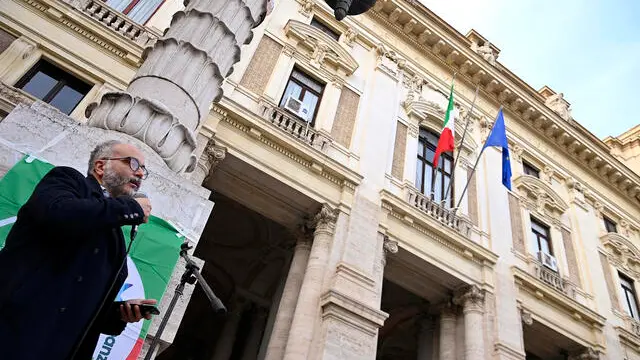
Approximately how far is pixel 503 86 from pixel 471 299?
348 inches

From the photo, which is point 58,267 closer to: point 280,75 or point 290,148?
point 290,148

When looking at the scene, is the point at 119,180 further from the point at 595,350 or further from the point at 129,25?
the point at 595,350

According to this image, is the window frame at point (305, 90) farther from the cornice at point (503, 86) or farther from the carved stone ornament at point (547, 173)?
the carved stone ornament at point (547, 173)

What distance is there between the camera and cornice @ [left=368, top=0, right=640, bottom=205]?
589 inches

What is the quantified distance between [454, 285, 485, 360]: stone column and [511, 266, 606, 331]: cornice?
1.76 metres

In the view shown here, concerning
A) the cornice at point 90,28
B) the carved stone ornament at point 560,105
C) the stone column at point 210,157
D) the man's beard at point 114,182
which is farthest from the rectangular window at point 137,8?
the carved stone ornament at point 560,105

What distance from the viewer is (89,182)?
2.19 m

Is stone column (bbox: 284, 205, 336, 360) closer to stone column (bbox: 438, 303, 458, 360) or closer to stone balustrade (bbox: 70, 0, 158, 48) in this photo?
stone column (bbox: 438, 303, 458, 360)

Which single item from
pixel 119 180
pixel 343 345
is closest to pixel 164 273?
pixel 119 180

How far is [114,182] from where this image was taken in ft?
7.68

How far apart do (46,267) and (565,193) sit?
17436 mm

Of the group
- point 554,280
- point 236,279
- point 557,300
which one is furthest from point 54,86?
point 554,280

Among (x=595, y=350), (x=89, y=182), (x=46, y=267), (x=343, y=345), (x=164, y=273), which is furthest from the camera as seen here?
(x=595, y=350)

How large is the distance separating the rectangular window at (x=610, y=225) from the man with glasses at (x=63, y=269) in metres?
19.0
